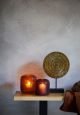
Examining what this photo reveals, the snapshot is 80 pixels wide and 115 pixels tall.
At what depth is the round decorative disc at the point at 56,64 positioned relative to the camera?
8.48ft

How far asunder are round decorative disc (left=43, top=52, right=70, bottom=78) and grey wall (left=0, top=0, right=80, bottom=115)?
117mm

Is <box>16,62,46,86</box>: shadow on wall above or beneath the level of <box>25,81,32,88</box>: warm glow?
above

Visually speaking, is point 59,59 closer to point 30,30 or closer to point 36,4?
point 30,30

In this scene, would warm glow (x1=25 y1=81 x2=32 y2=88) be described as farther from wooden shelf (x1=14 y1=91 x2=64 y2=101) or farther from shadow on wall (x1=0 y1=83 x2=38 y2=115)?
shadow on wall (x1=0 y1=83 x2=38 y2=115)

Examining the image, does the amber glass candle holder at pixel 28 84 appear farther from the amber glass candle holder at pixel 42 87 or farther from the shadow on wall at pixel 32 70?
the shadow on wall at pixel 32 70

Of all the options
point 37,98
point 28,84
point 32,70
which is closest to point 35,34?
point 32,70

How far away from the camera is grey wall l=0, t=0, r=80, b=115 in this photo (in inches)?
107

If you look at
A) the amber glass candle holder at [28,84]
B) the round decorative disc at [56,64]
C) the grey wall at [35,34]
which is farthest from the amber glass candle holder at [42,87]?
the grey wall at [35,34]

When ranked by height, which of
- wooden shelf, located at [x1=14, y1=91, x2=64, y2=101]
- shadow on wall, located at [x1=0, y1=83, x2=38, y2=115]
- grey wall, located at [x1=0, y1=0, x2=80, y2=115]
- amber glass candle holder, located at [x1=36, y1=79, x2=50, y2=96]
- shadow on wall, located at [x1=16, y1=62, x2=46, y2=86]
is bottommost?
shadow on wall, located at [x1=0, y1=83, x2=38, y2=115]

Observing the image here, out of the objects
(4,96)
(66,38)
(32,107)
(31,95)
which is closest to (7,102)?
(4,96)

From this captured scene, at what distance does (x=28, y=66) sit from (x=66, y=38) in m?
0.47

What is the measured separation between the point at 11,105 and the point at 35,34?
0.75 meters

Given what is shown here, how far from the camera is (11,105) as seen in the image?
2732 millimetres

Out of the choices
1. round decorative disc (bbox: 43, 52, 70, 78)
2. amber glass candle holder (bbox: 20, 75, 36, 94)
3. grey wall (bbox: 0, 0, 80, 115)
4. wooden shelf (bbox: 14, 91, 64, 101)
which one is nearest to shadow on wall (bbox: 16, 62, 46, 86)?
grey wall (bbox: 0, 0, 80, 115)
